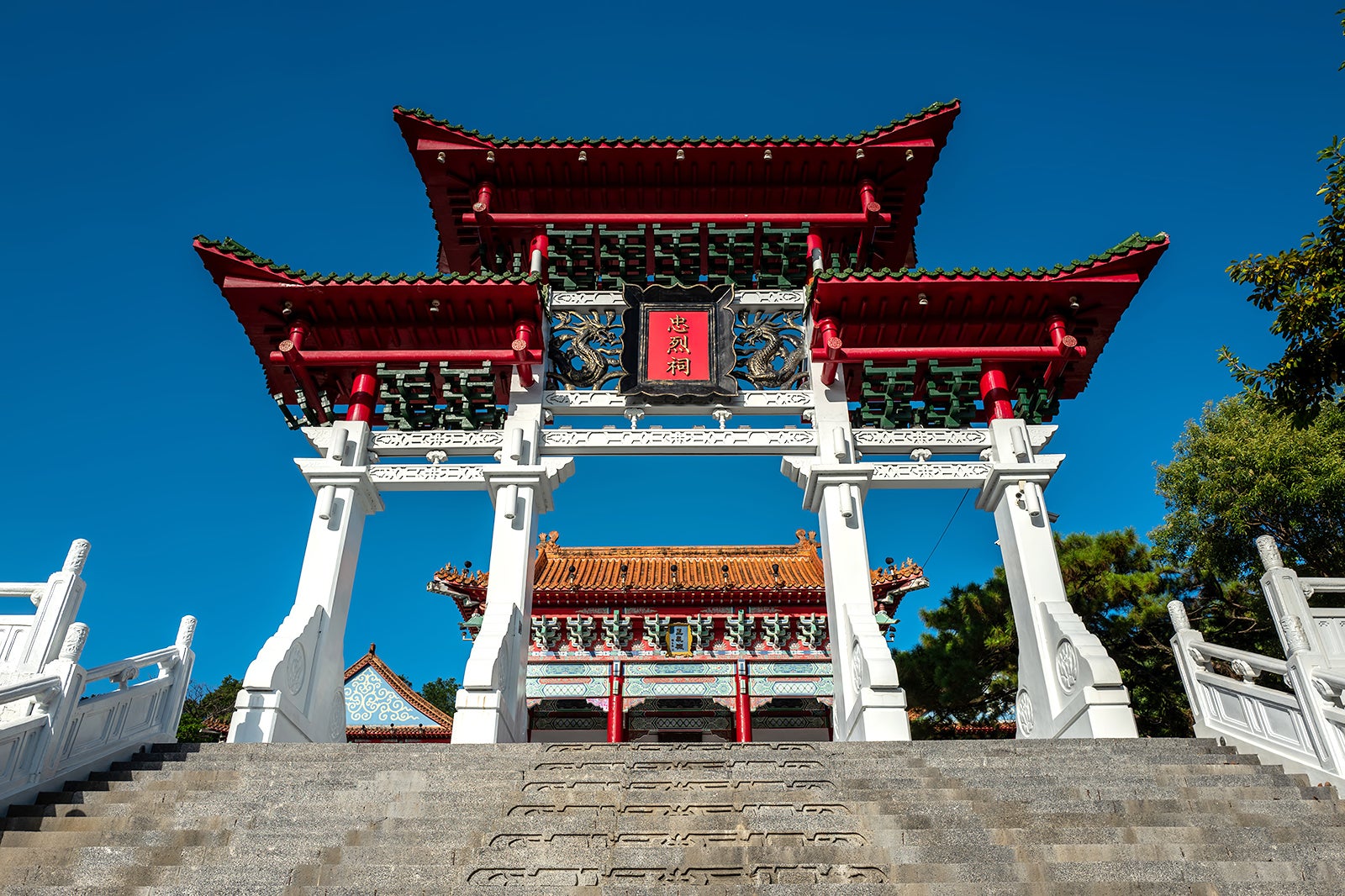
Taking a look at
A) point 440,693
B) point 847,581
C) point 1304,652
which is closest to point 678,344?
point 847,581

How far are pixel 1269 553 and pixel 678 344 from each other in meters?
6.95

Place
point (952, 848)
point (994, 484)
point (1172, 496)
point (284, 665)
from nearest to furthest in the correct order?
1. point (952, 848)
2. point (284, 665)
3. point (994, 484)
4. point (1172, 496)

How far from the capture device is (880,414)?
11797mm

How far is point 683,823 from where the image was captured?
5.50 metres

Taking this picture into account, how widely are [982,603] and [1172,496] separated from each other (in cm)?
332

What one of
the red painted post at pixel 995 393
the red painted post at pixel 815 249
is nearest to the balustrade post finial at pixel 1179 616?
the red painted post at pixel 995 393

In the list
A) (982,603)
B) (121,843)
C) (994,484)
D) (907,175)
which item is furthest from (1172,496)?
(121,843)

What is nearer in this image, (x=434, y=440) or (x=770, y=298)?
(x=434, y=440)

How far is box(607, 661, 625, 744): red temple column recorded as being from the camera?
16.8m

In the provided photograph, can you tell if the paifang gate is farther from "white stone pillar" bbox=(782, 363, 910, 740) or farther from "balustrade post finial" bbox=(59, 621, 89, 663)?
"balustrade post finial" bbox=(59, 621, 89, 663)

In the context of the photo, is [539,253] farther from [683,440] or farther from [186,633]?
[186,633]

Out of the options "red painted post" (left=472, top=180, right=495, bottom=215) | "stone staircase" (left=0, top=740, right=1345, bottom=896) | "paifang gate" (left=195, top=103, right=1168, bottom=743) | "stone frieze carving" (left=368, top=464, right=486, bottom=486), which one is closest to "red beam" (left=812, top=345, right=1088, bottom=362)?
"paifang gate" (left=195, top=103, right=1168, bottom=743)

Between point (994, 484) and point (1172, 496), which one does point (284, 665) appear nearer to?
point (994, 484)

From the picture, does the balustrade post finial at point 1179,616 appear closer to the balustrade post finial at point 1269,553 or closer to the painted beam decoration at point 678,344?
the balustrade post finial at point 1269,553
